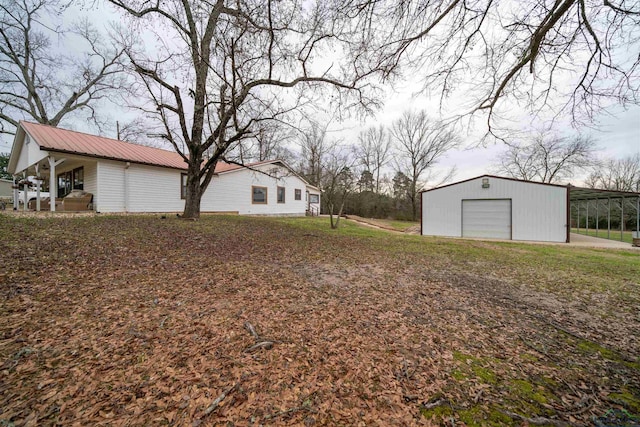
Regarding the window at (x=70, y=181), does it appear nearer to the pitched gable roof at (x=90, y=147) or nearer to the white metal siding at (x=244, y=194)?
the pitched gable roof at (x=90, y=147)

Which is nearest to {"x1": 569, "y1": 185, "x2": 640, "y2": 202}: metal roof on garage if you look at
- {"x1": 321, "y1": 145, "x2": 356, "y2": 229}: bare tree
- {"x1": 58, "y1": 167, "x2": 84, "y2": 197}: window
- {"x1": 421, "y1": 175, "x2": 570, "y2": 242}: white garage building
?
{"x1": 421, "y1": 175, "x2": 570, "y2": 242}: white garage building

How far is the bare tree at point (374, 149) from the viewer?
30427 mm

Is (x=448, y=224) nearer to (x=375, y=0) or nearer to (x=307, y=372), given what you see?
(x=375, y=0)

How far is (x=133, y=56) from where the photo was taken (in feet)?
26.0

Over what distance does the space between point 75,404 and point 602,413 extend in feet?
11.6

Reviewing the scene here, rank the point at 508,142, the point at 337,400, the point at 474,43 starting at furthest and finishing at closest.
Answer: the point at 508,142 → the point at 474,43 → the point at 337,400

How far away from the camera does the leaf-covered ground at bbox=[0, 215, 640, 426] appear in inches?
64.5

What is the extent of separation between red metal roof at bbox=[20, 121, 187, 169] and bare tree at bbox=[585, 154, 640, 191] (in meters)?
38.0

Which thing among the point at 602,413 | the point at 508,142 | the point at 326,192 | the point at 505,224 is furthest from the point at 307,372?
the point at 505,224

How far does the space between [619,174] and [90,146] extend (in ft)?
148

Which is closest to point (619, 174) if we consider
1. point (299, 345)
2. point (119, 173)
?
point (299, 345)

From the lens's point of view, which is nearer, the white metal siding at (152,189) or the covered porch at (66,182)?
the covered porch at (66,182)

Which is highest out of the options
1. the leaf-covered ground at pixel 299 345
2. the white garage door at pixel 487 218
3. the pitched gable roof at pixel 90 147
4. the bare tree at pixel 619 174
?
the bare tree at pixel 619 174

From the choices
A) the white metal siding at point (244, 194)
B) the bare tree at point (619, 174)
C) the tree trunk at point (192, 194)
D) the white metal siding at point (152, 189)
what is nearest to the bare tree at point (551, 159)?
the bare tree at point (619, 174)
